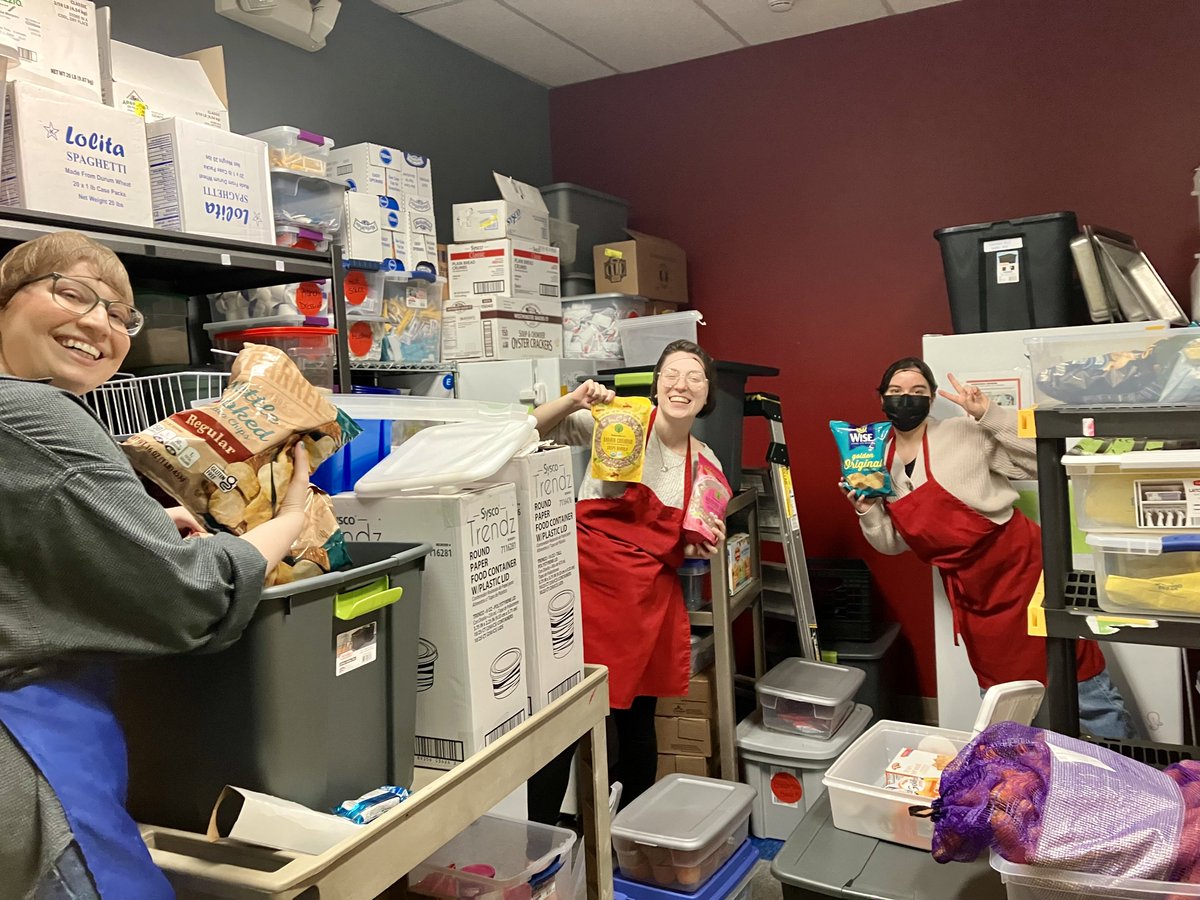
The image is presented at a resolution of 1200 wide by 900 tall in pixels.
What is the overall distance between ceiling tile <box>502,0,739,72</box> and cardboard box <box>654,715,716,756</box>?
275cm

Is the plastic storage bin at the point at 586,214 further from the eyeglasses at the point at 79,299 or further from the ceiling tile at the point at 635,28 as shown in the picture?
the eyeglasses at the point at 79,299

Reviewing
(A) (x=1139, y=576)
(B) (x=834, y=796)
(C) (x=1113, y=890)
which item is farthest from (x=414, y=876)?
(A) (x=1139, y=576)

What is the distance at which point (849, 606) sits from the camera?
11.7ft

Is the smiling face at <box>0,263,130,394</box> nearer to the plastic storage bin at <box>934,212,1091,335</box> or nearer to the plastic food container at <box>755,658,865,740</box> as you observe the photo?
the plastic food container at <box>755,658,865,740</box>

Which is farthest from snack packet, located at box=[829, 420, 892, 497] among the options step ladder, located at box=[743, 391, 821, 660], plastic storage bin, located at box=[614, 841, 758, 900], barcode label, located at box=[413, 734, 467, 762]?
barcode label, located at box=[413, 734, 467, 762]

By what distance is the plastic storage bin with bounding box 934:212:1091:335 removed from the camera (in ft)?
10.1

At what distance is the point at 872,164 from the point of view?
13.0ft

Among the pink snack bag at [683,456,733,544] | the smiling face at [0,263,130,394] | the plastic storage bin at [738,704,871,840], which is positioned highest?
the smiling face at [0,263,130,394]

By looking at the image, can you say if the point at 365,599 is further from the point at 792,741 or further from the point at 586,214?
the point at 586,214

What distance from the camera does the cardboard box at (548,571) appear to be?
4.46 feet

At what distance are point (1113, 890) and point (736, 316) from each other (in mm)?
3353

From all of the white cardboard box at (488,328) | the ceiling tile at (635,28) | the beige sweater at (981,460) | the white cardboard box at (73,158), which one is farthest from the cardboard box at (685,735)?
the ceiling tile at (635,28)

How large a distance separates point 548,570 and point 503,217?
2.49 meters

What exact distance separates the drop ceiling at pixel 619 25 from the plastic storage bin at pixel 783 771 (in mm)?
2825
